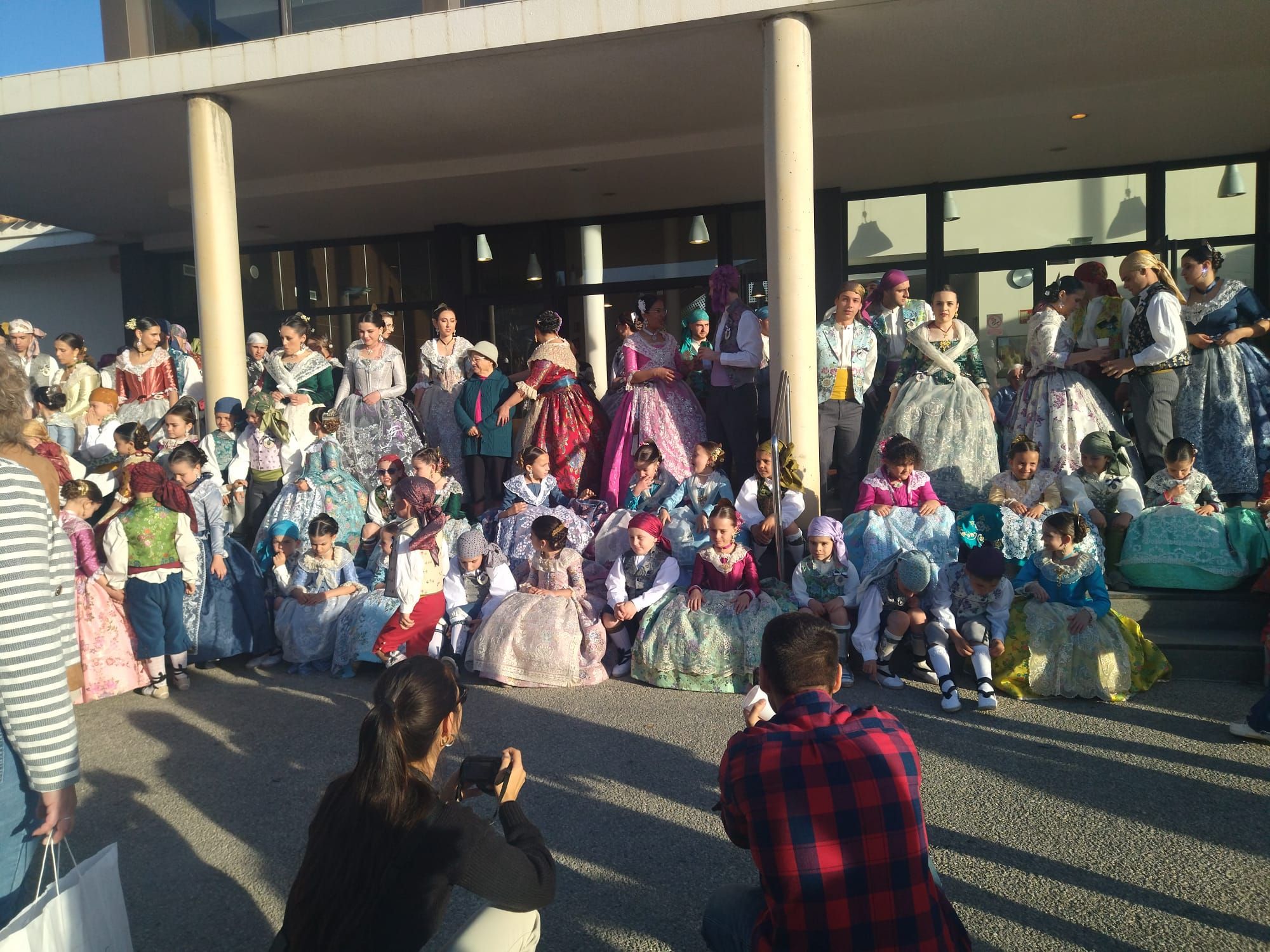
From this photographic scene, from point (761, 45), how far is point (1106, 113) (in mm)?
3316

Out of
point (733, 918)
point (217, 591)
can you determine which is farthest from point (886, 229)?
point (733, 918)


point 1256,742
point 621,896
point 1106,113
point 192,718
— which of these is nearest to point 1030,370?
point 1106,113

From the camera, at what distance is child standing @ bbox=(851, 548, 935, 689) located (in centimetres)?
A: 485

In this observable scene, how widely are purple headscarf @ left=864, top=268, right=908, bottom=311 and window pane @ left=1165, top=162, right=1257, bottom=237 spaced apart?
12.9 ft

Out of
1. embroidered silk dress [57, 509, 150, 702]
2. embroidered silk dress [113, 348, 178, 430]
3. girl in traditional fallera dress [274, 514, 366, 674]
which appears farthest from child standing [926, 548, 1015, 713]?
embroidered silk dress [113, 348, 178, 430]

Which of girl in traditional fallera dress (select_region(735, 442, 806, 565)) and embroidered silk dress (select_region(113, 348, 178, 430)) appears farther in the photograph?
embroidered silk dress (select_region(113, 348, 178, 430))

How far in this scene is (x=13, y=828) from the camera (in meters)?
1.96

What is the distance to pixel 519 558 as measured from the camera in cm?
596

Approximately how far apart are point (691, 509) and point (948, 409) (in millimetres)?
→ 1901

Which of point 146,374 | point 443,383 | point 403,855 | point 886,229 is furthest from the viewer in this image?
point 886,229

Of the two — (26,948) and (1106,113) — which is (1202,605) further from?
(26,948)

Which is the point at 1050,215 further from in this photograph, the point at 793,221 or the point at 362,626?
the point at 362,626

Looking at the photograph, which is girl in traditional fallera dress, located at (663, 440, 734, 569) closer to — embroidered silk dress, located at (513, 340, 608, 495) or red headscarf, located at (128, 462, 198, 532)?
embroidered silk dress, located at (513, 340, 608, 495)

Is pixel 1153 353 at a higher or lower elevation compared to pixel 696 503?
higher
